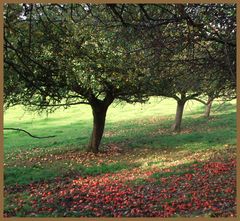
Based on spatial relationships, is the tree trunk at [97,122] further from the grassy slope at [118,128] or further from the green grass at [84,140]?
the grassy slope at [118,128]

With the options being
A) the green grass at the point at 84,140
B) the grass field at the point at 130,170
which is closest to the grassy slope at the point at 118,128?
the green grass at the point at 84,140

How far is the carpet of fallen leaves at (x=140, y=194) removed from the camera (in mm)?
10416

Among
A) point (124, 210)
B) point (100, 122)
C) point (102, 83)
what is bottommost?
point (124, 210)

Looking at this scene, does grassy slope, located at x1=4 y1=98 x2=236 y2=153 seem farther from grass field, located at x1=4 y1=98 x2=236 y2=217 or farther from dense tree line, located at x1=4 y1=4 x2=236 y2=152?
dense tree line, located at x1=4 y1=4 x2=236 y2=152

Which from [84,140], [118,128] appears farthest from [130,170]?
[118,128]

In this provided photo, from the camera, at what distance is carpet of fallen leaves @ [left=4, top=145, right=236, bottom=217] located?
10416 mm

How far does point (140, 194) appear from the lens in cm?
1238

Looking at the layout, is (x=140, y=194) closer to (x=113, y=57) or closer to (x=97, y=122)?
(x=113, y=57)

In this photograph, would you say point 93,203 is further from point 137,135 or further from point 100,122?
point 137,135

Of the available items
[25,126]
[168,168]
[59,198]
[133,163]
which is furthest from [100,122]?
[25,126]

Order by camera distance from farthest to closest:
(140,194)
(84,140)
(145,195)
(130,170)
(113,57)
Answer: (84,140) < (130,170) < (113,57) < (140,194) < (145,195)

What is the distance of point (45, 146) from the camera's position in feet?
90.4

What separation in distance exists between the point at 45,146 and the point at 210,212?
19.8m

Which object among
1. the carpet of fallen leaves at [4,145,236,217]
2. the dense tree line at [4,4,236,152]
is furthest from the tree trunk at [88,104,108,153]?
the carpet of fallen leaves at [4,145,236,217]
